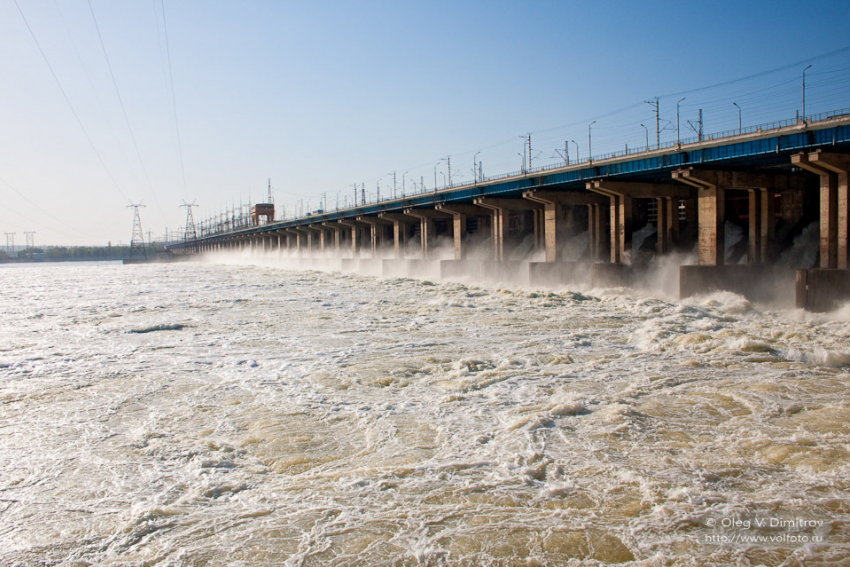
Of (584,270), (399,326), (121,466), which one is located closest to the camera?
(121,466)

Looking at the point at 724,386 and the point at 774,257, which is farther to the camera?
the point at 774,257

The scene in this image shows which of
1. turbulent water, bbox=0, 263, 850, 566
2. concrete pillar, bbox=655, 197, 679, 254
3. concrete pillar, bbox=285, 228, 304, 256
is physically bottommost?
turbulent water, bbox=0, 263, 850, 566

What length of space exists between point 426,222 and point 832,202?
4703 centimetres

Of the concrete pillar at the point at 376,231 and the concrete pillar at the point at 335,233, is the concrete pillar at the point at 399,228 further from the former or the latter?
the concrete pillar at the point at 335,233

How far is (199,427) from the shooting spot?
1159cm

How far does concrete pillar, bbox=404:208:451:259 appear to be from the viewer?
236 ft

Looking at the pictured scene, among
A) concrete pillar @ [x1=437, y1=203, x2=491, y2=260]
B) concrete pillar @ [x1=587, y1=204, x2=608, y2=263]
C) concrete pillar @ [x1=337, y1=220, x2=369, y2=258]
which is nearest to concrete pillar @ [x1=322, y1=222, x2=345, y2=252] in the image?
concrete pillar @ [x1=337, y1=220, x2=369, y2=258]

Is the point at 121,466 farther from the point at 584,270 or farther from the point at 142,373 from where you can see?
the point at 584,270

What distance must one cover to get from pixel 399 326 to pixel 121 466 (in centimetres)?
1679

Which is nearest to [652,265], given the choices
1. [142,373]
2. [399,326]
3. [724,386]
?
[399,326]

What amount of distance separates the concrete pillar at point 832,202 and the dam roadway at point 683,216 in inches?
1.9

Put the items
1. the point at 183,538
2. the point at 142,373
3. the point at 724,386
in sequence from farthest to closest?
the point at 142,373 → the point at 724,386 → the point at 183,538

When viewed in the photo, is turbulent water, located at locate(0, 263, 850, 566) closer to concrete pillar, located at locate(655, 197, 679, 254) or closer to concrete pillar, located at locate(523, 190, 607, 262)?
concrete pillar, located at locate(655, 197, 679, 254)

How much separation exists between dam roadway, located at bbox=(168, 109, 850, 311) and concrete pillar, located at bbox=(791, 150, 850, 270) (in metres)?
0.05
